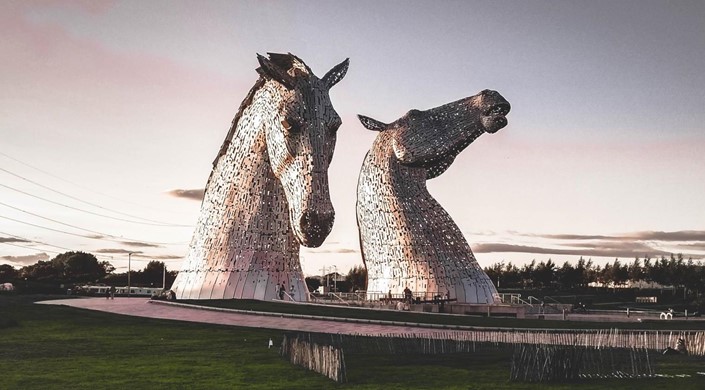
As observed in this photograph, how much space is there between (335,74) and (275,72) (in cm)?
182

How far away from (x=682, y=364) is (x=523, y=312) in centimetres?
1550

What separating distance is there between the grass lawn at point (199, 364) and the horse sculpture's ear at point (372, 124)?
1927 cm

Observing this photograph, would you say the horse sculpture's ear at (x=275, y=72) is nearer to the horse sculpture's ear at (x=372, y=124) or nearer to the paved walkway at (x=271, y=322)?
the paved walkway at (x=271, y=322)

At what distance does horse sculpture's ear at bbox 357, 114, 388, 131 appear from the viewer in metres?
35.8

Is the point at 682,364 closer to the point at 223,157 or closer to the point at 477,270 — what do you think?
the point at 223,157

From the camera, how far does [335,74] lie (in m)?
19.1

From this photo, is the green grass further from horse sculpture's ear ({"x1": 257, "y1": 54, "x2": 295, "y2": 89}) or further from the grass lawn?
horse sculpture's ear ({"x1": 257, "y1": 54, "x2": 295, "y2": 89})

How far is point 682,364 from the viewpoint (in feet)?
46.3

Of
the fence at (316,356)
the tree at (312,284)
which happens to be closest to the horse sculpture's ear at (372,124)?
the fence at (316,356)

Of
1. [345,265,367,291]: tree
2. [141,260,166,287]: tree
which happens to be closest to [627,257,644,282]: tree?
[345,265,367,291]: tree

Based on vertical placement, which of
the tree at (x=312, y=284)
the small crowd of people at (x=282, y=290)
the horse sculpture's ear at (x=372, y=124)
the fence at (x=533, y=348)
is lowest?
the fence at (x=533, y=348)

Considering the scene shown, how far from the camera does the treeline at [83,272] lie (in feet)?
255

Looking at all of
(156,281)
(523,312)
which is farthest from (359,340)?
(156,281)

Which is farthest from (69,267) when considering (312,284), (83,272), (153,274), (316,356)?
(316,356)
